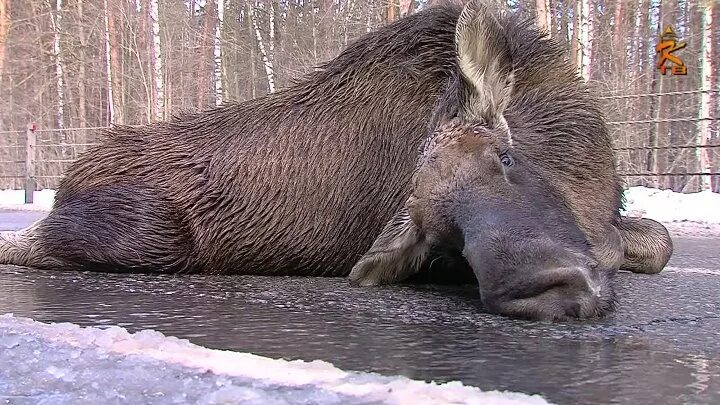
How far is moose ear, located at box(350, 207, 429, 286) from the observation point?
2.60 meters

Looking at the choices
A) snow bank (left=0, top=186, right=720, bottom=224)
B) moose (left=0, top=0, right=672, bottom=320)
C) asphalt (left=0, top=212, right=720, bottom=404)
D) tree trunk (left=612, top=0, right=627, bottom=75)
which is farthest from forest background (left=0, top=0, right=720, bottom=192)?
asphalt (left=0, top=212, right=720, bottom=404)

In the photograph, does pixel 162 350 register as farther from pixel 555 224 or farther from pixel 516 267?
pixel 555 224

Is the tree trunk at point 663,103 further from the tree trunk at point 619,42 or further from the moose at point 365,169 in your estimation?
the moose at point 365,169

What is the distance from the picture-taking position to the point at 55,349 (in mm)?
1498

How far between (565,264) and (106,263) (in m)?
2.24

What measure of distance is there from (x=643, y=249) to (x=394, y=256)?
1299 mm

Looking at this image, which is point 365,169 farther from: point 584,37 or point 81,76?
point 81,76

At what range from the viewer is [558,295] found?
1.93 m

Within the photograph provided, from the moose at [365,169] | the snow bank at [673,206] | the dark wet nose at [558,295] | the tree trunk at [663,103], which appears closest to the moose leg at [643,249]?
the moose at [365,169]

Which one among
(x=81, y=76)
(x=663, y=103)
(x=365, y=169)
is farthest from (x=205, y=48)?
(x=365, y=169)

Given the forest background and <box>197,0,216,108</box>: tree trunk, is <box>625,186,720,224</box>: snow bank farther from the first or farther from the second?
<box>197,0,216,108</box>: tree trunk

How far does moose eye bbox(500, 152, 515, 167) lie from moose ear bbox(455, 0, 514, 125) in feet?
0.49

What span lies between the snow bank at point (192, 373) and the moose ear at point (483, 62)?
51.7 inches

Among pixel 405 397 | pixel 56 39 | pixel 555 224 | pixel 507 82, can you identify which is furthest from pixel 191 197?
pixel 56 39
